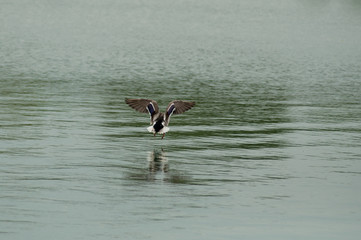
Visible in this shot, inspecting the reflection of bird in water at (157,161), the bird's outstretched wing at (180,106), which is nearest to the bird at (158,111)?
the bird's outstretched wing at (180,106)

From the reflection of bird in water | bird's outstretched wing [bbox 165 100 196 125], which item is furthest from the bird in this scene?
the reflection of bird in water

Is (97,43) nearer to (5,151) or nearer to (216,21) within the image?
(216,21)

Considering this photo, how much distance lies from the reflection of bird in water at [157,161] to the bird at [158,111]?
0.50m

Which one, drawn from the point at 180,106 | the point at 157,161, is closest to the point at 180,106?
the point at 180,106

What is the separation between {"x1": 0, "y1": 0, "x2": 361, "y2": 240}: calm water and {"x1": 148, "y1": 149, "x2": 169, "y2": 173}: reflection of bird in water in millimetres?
44

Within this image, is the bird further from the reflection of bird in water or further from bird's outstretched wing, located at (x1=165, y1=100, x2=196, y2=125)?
the reflection of bird in water

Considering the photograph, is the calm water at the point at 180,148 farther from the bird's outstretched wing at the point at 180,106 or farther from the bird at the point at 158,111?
the bird's outstretched wing at the point at 180,106

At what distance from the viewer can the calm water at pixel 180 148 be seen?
38.9 feet

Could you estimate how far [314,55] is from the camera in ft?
180

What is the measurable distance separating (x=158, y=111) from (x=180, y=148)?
109 centimetres

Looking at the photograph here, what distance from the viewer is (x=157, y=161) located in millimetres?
16219

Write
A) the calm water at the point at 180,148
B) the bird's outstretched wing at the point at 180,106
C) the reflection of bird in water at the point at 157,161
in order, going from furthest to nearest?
the bird's outstretched wing at the point at 180,106 < the reflection of bird in water at the point at 157,161 < the calm water at the point at 180,148

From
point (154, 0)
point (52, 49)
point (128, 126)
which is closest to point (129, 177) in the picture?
point (128, 126)

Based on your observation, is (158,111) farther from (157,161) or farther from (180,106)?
(157,161)
